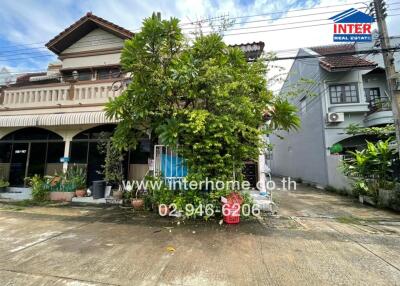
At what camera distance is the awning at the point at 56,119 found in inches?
339

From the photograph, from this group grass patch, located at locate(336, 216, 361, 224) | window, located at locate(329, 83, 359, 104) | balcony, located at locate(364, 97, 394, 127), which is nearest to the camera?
grass patch, located at locate(336, 216, 361, 224)

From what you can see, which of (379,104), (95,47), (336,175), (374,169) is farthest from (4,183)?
(379,104)

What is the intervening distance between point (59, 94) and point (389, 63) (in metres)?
12.7

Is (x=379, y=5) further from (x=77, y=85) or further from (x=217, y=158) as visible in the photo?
(x=77, y=85)

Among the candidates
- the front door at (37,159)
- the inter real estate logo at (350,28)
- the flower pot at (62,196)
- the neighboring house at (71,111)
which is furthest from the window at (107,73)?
the inter real estate logo at (350,28)

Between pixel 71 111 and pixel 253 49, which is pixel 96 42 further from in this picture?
pixel 253 49

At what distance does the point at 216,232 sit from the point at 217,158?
1.82 m

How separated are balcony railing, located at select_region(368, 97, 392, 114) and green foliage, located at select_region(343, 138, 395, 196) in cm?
487

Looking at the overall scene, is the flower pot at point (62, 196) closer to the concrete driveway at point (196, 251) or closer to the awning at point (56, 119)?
the concrete driveway at point (196, 251)

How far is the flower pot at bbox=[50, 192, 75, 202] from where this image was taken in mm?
8820

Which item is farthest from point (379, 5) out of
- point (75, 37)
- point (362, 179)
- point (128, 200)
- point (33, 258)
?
point (75, 37)

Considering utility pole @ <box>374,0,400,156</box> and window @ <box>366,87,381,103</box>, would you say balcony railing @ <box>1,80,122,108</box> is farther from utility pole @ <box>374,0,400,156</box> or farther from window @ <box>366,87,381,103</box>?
window @ <box>366,87,381,103</box>

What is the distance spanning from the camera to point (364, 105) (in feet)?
42.3

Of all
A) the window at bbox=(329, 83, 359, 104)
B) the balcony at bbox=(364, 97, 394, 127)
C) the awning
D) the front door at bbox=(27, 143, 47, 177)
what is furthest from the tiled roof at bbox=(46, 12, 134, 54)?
the balcony at bbox=(364, 97, 394, 127)
